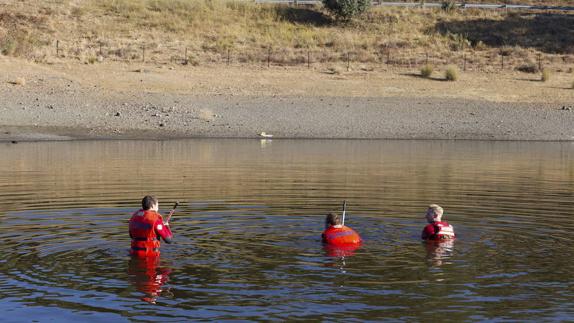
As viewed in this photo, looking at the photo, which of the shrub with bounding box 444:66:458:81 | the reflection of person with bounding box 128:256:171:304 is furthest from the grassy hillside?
the reflection of person with bounding box 128:256:171:304

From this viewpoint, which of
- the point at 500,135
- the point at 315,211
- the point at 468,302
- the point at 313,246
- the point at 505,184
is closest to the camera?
the point at 468,302

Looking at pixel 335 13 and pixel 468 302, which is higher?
pixel 335 13

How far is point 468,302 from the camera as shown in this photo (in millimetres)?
10953

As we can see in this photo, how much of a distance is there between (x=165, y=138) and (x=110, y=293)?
25669 millimetres

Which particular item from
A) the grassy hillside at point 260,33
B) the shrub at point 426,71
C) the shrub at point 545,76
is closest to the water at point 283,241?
the shrub at point 426,71

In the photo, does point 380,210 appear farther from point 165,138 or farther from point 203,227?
point 165,138

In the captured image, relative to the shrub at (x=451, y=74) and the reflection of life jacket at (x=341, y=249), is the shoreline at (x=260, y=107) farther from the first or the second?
the reflection of life jacket at (x=341, y=249)

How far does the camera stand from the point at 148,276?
12.5 m

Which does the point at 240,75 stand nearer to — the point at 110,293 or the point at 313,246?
the point at 313,246

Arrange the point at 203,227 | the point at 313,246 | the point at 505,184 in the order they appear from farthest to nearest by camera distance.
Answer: the point at 505,184, the point at 203,227, the point at 313,246

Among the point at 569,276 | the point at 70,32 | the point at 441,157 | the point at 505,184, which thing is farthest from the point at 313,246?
the point at 70,32

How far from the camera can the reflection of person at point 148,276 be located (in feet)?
37.8

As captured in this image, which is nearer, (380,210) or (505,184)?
(380,210)

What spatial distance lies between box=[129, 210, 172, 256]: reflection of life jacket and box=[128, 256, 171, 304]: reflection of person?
0.12 m
